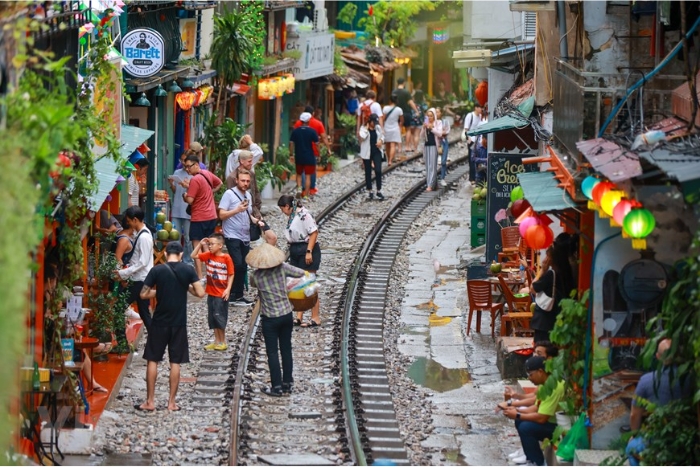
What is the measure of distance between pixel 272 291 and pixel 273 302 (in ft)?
0.38

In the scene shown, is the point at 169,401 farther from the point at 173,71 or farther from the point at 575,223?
the point at 173,71

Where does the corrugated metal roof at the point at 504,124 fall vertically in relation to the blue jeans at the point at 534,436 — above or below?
above

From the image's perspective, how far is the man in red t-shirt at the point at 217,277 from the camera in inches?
588

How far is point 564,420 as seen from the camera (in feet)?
38.9

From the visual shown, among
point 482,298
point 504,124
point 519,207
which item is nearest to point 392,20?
point 504,124

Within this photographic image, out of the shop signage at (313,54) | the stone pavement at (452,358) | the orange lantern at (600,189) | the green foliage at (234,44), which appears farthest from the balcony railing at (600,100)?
Answer: the shop signage at (313,54)

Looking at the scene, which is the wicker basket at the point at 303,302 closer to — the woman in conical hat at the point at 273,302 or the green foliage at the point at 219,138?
the woman in conical hat at the point at 273,302

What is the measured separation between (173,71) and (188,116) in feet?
9.92

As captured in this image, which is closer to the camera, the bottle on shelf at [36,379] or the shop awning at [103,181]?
the bottle on shelf at [36,379]

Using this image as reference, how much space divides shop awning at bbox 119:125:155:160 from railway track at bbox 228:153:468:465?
8.84 feet

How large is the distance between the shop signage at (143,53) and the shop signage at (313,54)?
12.6 metres

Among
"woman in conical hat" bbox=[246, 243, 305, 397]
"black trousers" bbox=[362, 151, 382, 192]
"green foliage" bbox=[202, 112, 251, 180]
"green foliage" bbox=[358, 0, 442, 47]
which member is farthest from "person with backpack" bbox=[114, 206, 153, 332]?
"green foliage" bbox=[358, 0, 442, 47]

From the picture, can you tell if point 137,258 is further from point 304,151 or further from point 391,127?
point 391,127

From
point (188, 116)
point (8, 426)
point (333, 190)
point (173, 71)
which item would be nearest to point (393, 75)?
point (333, 190)
